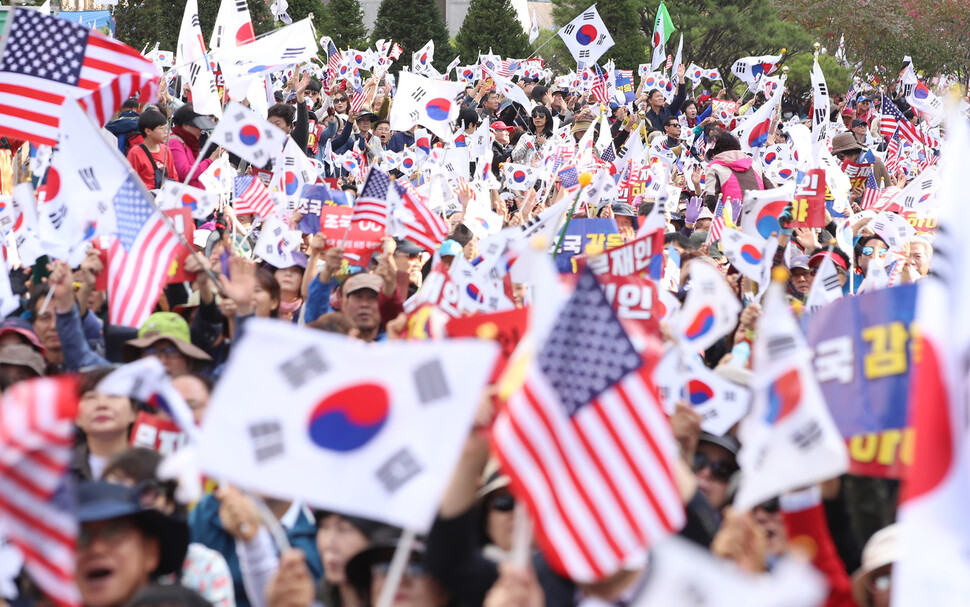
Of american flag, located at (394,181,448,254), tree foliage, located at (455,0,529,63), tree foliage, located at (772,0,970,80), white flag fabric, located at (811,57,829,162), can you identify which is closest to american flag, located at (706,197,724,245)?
american flag, located at (394,181,448,254)

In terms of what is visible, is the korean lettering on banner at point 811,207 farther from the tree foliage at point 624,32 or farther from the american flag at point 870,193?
the tree foliage at point 624,32

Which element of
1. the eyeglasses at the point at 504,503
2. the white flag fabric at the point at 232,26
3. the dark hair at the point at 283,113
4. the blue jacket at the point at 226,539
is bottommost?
the blue jacket at the point at 226,539

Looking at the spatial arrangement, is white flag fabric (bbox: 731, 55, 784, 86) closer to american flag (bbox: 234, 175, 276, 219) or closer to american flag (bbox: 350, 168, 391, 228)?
american flag (bbox: 234, 175, 276, 219)

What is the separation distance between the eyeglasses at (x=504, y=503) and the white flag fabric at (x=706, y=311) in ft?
4.11

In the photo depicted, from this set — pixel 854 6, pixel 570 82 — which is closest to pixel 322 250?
pixel 570 82

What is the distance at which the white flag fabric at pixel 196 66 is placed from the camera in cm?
1045

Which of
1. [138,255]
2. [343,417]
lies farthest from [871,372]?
[138,255]

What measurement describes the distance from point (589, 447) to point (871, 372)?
1.17 meters

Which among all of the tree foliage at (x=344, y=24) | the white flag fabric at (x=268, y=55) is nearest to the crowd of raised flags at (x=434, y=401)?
the white flag fabric at (x=268, y=55)

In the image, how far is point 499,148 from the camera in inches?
574

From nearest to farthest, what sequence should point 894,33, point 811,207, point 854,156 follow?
point 811,207 < point 854,156 < point 894,33

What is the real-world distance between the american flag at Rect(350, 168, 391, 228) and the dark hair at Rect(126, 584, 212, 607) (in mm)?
4079

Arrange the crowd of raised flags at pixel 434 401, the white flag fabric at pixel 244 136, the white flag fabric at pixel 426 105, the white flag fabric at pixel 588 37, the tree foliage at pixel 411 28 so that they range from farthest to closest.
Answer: the tree foliage at pixel 411 28 → the white flag fabric at pixel 588 37 → the white flag fabric at pixel 426 105 → the white flag fabric at pixel 244 136 → the crowd of raised flags at pixel 434 401

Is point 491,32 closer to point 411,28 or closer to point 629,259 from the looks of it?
point 411,28
